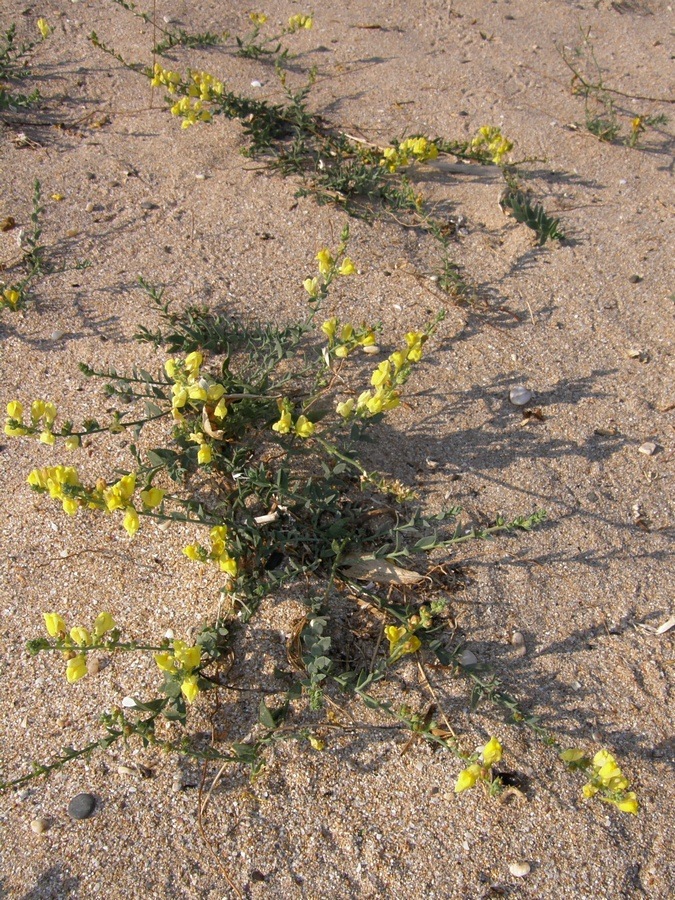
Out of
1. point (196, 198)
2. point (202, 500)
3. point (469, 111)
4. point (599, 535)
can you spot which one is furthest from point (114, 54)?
point (599, 535)

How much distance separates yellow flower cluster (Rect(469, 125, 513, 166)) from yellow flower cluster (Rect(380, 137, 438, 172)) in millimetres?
259

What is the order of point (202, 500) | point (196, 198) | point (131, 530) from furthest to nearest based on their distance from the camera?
point (196, 198) → point (202, 500) → point (131, 530)

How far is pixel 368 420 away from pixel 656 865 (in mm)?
1355

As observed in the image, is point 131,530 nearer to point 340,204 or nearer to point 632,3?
point 340,204

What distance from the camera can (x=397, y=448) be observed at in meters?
2.27

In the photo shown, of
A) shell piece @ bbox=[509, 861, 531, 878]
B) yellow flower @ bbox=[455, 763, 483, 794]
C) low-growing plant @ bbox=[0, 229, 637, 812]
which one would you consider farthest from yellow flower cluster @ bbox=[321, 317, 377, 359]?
shell piece @ bbox=[509, 861, 531, 878]

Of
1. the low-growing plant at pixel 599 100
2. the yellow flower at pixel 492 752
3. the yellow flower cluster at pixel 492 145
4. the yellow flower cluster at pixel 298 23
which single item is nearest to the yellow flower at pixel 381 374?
the yellow flower at pixel 492 752

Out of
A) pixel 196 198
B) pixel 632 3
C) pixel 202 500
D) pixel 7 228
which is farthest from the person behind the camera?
pixel 632 3

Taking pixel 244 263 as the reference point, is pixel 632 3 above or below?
above

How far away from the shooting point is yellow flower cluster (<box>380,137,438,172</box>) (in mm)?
2977

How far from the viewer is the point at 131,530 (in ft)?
5.61

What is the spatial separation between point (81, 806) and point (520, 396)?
1.82 metres

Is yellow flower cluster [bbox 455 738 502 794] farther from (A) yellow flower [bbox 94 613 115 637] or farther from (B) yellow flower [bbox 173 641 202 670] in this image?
(A) yellow flower [bbox 94 613 115 637]

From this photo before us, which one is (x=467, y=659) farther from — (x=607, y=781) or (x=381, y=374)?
(x=381, y=374)
